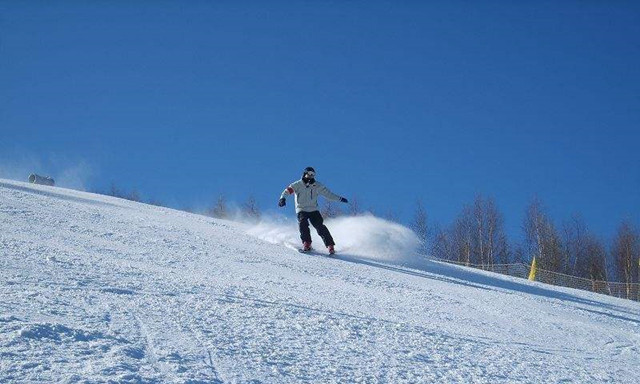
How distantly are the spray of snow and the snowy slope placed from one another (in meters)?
3.13

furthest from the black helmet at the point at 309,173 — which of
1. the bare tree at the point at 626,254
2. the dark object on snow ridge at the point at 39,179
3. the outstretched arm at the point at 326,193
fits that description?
the bare tree at the point at 626,254

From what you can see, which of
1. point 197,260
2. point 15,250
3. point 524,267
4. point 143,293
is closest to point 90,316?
point 143,293

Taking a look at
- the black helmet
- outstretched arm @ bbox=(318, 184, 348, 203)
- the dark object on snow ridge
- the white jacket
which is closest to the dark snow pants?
the white jacket

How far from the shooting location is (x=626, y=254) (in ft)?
151

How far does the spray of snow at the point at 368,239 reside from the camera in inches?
446

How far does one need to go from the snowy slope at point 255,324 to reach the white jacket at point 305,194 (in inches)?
126

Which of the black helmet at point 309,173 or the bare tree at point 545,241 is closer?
the black helmet at point 309,173

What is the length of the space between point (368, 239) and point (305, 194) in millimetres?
1811

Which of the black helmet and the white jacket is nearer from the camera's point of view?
the white jacket

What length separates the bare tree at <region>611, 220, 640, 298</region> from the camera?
147 feet

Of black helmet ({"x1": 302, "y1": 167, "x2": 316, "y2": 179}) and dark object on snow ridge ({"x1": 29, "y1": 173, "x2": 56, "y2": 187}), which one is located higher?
dark object on snow ridge ({"x1": 29, "y1": 173, "x2": 56, "y2": 187})

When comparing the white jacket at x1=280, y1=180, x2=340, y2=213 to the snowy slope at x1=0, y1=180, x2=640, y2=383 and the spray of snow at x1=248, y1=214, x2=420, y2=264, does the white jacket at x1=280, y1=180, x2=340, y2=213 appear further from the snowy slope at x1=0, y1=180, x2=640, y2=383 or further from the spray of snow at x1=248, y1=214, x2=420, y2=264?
the snowy slope at x1=0, y1=180, x2=640, y2=383

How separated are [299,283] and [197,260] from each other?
1694mm

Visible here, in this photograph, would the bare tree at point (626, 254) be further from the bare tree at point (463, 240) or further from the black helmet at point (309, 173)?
the black helmet at point (309, 173)
